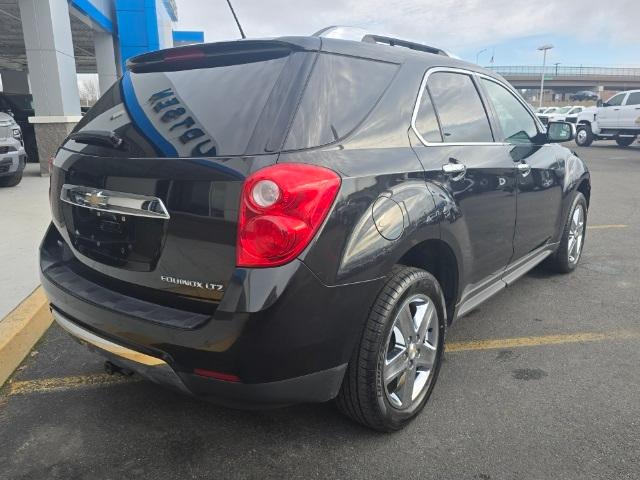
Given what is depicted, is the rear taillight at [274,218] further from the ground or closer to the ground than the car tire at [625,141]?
further from the ground

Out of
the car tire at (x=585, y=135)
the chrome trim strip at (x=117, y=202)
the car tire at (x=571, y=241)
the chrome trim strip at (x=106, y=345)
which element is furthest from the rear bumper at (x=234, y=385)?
the car tire at (x=585, y=135)

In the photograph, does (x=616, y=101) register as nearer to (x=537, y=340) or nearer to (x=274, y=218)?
(x=537, y=340)

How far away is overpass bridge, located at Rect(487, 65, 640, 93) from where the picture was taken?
87.8 metres

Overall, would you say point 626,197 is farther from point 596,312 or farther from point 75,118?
point 75,118

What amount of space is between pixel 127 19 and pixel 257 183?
50.4 feet

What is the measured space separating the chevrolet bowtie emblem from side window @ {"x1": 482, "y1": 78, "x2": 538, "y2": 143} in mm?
2463

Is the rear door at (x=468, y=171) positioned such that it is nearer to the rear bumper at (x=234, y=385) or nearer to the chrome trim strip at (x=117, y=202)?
the rear bumper at (x=234, y=385)

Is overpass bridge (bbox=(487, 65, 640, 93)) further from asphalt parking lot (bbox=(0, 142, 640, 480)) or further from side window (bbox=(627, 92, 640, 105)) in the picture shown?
asphalt parking lot (bbox=(0, 142, 640, 480))

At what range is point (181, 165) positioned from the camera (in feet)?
6.62

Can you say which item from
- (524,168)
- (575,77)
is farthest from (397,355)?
(575,77)

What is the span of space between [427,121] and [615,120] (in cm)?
2110

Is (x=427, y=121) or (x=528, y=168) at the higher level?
(x=427, y=121)

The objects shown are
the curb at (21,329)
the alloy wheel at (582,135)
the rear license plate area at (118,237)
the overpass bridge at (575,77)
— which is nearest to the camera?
the rear license plate area at (118,237)

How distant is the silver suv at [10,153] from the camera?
27.9ft
